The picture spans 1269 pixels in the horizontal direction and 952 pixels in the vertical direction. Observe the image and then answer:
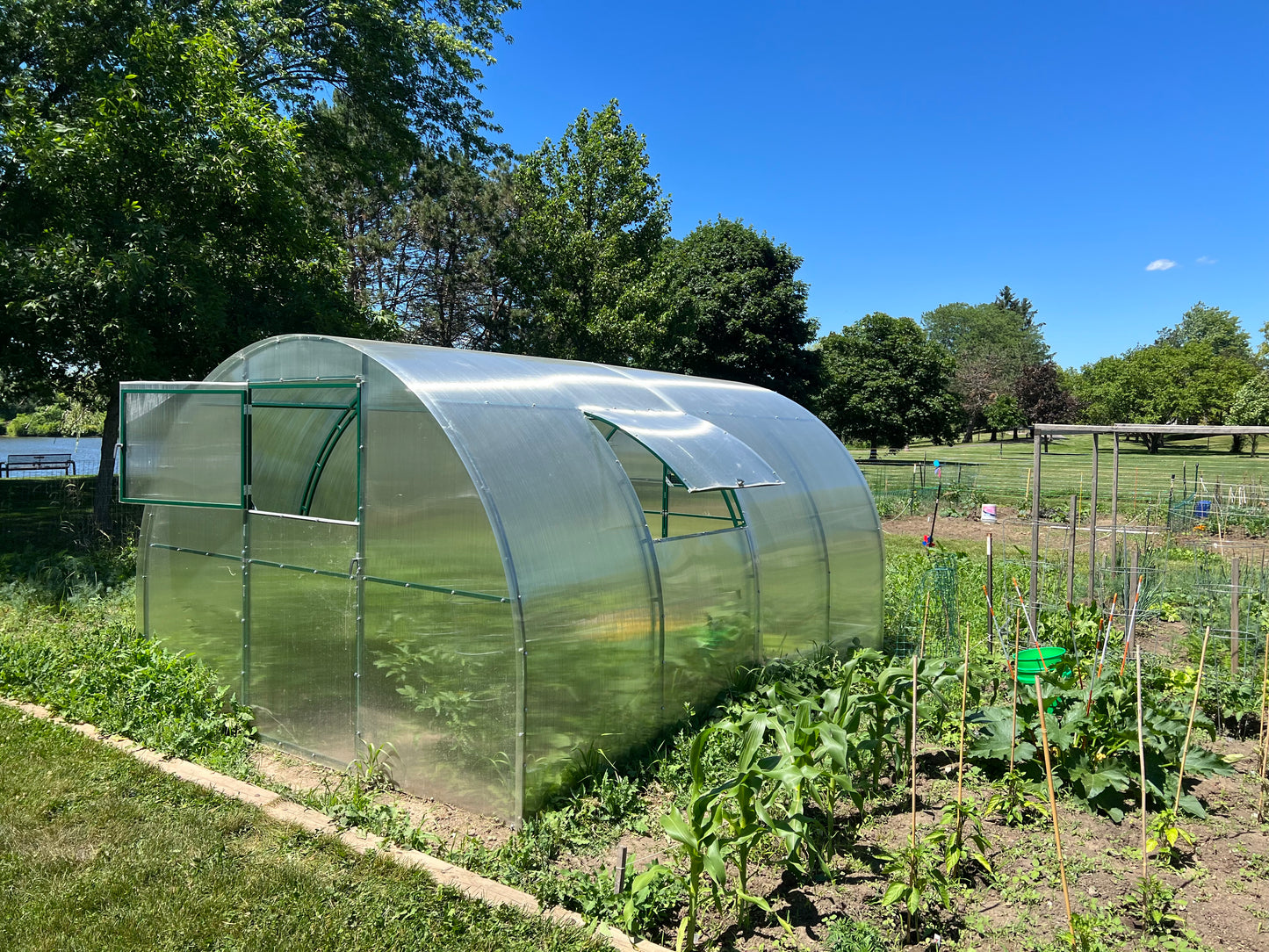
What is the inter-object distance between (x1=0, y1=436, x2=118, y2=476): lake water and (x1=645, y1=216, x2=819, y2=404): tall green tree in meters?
19.9

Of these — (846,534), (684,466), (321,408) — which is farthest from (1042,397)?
(321,408)

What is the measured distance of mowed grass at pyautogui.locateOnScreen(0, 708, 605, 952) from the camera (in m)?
3.78

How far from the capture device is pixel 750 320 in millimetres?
29797

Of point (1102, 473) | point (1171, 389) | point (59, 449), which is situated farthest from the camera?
point (1171, 389)

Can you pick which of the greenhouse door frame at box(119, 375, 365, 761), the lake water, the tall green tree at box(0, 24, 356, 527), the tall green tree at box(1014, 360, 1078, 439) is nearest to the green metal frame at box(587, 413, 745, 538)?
the greenhouse door frame at box(119, 375, 365, 761)

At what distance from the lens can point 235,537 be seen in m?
6.44

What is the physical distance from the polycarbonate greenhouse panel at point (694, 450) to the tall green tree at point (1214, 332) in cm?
9154

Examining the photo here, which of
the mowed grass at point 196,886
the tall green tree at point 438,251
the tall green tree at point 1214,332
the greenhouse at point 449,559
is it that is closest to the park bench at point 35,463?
the tall green tree at point 438,251

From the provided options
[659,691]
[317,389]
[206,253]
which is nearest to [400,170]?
[206,253]

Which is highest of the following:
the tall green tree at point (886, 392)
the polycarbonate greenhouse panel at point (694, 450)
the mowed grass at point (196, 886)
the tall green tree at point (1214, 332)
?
the tall green tree at point (1214, 332)

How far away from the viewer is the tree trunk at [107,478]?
13398 mm

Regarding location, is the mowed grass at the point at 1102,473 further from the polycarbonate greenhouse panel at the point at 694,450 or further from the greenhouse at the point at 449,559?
the greenhouse at the point at 449,559

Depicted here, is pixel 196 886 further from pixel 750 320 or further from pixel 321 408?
pixel 750 320

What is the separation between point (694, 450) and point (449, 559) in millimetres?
1959
